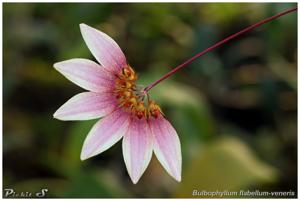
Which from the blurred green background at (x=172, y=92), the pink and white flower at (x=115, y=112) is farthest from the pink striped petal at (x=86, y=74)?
the blurred green background at (x=172, y=92)

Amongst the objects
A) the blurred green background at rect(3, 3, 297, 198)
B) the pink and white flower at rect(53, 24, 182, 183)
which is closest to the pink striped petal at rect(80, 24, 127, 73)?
the pink and white flower at rect(53, 24, 182, 183)

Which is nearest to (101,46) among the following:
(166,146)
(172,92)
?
(166,146)

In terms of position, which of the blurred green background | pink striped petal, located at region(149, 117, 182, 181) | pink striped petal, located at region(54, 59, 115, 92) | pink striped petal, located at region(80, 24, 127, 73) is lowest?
the blurred green background

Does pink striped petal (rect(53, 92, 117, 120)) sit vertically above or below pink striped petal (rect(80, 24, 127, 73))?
below

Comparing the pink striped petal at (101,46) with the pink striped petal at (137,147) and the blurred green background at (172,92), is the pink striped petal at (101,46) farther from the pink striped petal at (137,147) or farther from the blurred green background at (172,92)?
the blurred green background at (172,92)

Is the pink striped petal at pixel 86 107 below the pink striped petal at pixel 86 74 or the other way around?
below

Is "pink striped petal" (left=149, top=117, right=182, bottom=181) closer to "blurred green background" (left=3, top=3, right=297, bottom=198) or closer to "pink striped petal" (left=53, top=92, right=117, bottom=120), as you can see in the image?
"pink striped petal" (left=53, top=92, right=117, bottom=120)

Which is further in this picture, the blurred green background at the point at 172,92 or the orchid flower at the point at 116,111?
the blurred green background at the point at 172,92
